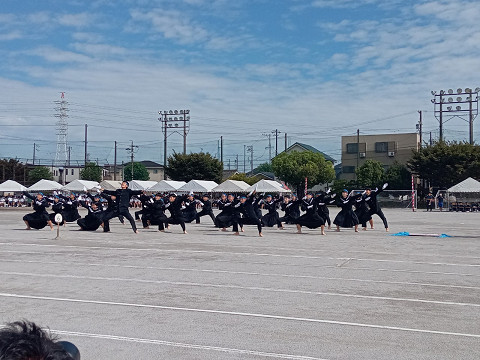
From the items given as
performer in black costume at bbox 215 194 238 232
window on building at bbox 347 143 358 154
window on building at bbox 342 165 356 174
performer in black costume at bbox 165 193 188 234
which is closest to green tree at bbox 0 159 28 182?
window on building at bbox 342 165 356 174

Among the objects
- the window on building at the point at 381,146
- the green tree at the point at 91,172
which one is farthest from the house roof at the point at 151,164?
the window on building at the point at 381,146

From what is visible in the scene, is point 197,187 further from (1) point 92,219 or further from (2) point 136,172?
(2) point 136,172

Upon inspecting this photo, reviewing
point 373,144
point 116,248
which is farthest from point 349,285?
point 373,144

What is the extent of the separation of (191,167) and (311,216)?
5307 centimetres

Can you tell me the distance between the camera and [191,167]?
7675 centimetres

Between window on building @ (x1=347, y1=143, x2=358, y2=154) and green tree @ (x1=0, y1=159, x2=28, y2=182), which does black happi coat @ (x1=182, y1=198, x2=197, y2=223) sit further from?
green tree @ (x1=0, y1=159, x2=28, y2=182)

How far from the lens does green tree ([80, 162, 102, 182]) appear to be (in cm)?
9513

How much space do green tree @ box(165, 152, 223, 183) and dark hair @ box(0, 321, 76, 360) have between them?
7476 centimetres

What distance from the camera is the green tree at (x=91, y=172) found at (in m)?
95.1

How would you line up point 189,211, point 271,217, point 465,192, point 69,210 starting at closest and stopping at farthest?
1. point 271,217
2. point 69,210
3. point 189,211
4. point 465,192

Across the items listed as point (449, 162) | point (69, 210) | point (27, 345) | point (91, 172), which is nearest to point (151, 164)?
point (91, 172)

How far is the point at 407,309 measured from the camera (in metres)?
9.05

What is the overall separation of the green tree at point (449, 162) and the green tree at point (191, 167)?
25716mm

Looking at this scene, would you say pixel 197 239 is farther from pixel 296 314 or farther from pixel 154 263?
pixel 296 314
